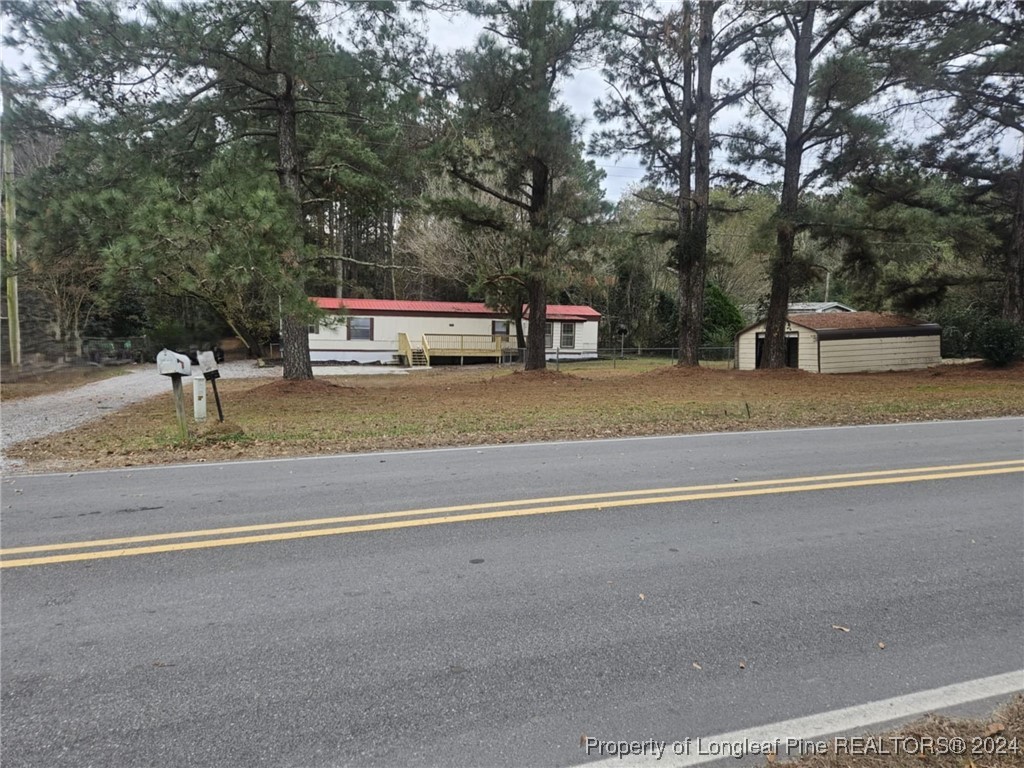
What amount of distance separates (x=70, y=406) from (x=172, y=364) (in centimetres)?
829

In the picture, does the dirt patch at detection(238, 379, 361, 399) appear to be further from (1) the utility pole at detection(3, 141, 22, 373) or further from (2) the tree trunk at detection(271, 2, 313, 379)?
(1) the utility pole at detection(3, 141, 22, 373)

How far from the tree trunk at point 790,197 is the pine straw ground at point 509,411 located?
105 inches

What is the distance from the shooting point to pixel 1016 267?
20672mm

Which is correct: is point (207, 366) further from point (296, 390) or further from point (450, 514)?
point (450, 514)

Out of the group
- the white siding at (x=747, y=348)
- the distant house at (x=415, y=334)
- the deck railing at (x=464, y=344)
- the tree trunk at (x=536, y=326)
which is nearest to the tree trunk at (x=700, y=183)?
the tree trunk at (x=536, y=326)

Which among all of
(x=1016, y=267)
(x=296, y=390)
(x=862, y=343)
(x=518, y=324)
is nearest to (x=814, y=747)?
(x=296, y=390)

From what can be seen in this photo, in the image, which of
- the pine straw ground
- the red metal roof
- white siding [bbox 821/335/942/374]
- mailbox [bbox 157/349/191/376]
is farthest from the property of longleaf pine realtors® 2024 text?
the red metal roof

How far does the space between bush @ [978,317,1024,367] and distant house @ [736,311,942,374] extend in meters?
3.65

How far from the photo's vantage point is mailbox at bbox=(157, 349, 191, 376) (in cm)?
804

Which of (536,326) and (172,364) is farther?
(536,326)

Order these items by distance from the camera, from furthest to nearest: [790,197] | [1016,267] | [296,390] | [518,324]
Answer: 1. [518,324]
2. [1016,267]
3. [790,197]
4. [296,390]

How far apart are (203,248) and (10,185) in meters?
4.92

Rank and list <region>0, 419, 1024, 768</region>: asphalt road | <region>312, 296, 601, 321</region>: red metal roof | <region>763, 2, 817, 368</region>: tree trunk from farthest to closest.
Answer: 1. <region>312, 296, 601, 321</region>: red metal roof
2. <region>763, 2, 817, 368</region>: tree trunk
3. <region>0, 419, 1024, 768</region>: asphalt road

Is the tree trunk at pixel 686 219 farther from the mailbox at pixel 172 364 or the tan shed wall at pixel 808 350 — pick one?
the mailbox at pixel 172 364
